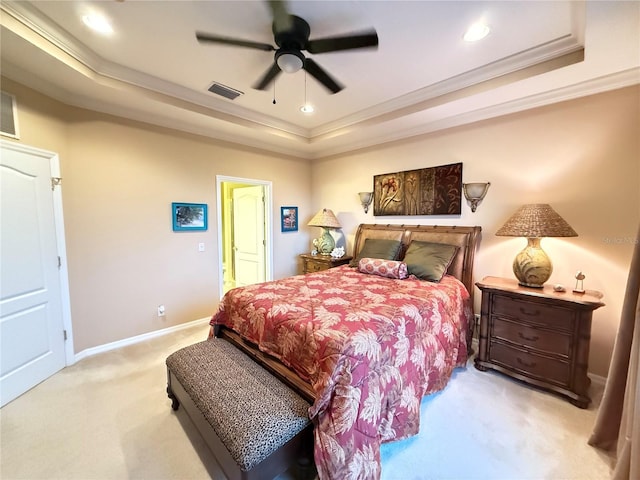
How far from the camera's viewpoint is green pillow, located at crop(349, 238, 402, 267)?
133 inches

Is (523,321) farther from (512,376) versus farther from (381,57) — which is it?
(381,57)

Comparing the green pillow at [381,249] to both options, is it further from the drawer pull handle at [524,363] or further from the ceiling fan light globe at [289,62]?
the ceiling fan light globe at [289,62]

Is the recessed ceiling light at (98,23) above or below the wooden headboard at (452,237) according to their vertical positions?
above

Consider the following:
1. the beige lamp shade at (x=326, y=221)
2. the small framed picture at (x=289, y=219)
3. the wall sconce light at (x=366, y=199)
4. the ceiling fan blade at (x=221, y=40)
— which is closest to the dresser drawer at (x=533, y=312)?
the wall sconce light at (x=366, y=199)

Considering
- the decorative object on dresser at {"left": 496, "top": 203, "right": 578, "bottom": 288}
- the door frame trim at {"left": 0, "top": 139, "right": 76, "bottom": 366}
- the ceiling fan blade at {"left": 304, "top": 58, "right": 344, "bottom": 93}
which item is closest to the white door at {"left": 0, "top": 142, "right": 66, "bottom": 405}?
the door frame trim at {"left": 0, "top": 139, "right": 76, "bottom": 366}

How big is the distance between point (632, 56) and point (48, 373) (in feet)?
18.5

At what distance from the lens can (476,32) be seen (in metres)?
1.93

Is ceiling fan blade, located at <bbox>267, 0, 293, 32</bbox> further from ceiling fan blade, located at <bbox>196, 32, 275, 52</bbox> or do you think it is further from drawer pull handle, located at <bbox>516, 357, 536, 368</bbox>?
drawer pull handle, located at <bbox>516, 357, 536, 368</bbox>

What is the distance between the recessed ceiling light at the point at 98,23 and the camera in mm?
1815

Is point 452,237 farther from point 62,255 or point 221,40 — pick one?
point 62,255


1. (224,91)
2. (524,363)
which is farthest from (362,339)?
(224,91)

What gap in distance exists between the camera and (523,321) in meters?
2.33

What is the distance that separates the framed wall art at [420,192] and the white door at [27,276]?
380 centimetres

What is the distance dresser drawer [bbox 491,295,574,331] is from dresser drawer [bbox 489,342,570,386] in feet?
1.00
